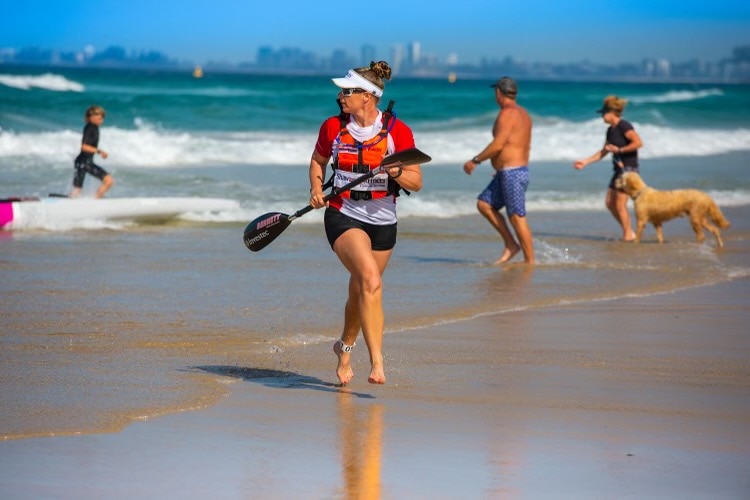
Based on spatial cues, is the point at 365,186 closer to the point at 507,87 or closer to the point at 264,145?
the point at 507,87

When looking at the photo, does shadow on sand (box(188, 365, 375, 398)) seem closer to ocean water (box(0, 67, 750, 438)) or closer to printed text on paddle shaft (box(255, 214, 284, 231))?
ocean water (box(0, 67, 750, 438))

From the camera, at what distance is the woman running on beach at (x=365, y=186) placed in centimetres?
614

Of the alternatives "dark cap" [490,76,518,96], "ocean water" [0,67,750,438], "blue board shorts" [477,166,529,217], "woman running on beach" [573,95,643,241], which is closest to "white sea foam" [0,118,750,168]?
"ocean water" [0,67,750,438]

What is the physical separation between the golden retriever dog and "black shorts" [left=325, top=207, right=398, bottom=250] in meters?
7.14

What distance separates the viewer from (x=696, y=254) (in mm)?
12453

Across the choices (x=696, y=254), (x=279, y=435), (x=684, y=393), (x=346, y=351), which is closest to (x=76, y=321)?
(x=346, y=351)

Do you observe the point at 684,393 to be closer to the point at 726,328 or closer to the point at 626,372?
the point at 626,372

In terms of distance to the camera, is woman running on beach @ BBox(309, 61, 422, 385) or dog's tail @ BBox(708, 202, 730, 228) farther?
dog's tail @ BBox(708, 202, 730, 228)

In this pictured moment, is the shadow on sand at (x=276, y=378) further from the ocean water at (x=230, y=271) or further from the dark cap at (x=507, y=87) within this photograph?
the dark cap at (x=507, y=87)

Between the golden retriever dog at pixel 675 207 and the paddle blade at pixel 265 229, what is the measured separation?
6859mm

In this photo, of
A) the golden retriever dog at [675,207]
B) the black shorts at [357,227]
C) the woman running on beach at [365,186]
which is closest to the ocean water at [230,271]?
the golden retriever dog at [675,207]

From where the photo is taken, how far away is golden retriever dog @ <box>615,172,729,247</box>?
12.9 meters

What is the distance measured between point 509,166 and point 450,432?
589cm

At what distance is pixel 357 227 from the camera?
20.4ft
